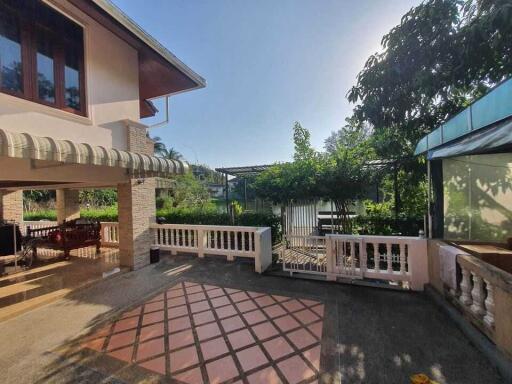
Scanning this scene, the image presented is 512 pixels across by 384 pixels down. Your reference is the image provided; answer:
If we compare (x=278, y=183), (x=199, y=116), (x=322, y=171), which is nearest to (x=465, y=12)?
(x=322, y=171)

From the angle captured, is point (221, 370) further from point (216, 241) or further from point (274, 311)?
point (216, 241)

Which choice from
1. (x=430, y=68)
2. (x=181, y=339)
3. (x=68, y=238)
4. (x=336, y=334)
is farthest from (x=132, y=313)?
(x=430, y=68)

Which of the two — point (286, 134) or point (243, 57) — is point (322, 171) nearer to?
point (243, 57)

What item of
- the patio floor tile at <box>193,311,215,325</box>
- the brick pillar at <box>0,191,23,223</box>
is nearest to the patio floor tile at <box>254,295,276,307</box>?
the patio floor tile at <box>193,311,215,325</box>

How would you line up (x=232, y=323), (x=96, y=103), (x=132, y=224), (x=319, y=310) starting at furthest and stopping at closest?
(x=132, y=224), (x=96, y=103), (x=319, y=310), (x=232, y=323)

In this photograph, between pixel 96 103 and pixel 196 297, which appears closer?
pixel 196 297

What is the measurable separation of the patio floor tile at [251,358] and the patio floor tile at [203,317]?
1268 mm

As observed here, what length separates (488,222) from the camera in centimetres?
574

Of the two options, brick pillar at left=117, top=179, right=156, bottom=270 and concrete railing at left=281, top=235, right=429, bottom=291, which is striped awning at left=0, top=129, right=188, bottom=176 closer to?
brick pillar at left=117, top=179, right=156, bottom=270

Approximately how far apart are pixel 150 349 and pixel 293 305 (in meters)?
3.02

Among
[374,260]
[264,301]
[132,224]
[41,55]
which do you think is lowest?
[264,301]

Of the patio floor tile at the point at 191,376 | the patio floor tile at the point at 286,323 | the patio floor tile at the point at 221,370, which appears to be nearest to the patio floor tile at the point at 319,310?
the patio floor tile at the point at 286,323

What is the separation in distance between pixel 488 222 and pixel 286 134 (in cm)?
1436

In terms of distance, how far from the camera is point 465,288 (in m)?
4.48
